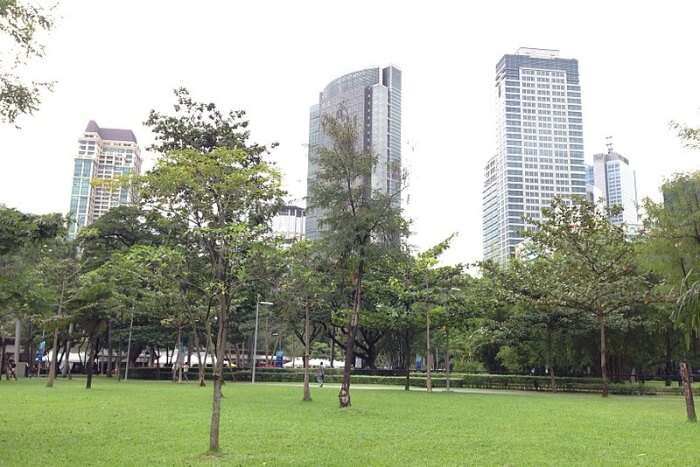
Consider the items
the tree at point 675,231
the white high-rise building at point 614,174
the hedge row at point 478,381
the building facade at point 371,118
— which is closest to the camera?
the building facade at point 371,118

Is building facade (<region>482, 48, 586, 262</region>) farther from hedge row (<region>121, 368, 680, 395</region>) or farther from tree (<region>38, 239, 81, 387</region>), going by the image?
tree (<region>38, 239, 81, 387</region>)

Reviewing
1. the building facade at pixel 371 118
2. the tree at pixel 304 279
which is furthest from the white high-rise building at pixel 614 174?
the tree at pixel 304 279

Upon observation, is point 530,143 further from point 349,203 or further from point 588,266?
point 349,203

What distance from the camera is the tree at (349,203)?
16.6 meters

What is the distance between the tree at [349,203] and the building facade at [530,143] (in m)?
36.6

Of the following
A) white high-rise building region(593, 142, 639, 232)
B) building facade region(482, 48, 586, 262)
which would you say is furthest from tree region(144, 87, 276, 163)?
white high-rise building region(593, 142, 639, 232)

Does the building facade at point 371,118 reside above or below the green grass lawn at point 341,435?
above

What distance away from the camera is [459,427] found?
12.5 metres

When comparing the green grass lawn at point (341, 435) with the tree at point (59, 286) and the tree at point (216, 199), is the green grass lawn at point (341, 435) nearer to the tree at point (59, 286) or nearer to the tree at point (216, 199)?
the tree at point (216, 199)

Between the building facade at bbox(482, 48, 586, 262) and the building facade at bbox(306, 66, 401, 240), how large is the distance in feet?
101

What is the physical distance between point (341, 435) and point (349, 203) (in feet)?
25.3

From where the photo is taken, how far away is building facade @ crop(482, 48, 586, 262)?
181ft

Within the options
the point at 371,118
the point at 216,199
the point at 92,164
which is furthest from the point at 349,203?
the point at 92,164

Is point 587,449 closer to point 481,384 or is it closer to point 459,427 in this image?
point 459,427
